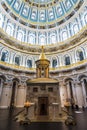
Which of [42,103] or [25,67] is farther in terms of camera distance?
[25,67]

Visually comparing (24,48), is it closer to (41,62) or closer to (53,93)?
(41,62)

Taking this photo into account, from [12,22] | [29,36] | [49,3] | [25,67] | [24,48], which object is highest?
[49,3]

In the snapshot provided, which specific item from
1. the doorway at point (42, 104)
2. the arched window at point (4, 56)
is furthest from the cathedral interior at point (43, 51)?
the doorway at point (42, 104)

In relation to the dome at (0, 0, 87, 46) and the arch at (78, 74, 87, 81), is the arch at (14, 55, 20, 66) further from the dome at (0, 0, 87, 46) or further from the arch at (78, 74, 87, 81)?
the arch at (78, 74, 87, 81)

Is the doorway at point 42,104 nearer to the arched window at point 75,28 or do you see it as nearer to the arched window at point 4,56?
the arched window at point 4,56

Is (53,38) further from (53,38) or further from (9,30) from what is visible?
(9,30)

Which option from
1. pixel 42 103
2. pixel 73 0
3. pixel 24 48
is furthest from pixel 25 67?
pixel 73 0

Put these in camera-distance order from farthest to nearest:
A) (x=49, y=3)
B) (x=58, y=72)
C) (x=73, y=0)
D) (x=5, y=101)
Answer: (x=49, y=3)
(x=73, y=0)
(x=58, y=72)
(x=5, y=101)

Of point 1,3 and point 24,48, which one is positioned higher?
point 1,3

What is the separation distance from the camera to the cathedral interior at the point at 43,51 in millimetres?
17391

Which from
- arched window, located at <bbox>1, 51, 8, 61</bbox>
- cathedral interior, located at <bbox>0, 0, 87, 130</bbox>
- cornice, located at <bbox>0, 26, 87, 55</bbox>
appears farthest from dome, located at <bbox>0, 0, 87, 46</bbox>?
arched window, located at <bbox>1, 51, 8, 61</bbox>

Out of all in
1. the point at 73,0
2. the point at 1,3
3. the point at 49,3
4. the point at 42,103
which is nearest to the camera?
the point at 42,103

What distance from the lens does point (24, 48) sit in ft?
74.9

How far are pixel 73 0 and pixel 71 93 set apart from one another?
22.1 m
